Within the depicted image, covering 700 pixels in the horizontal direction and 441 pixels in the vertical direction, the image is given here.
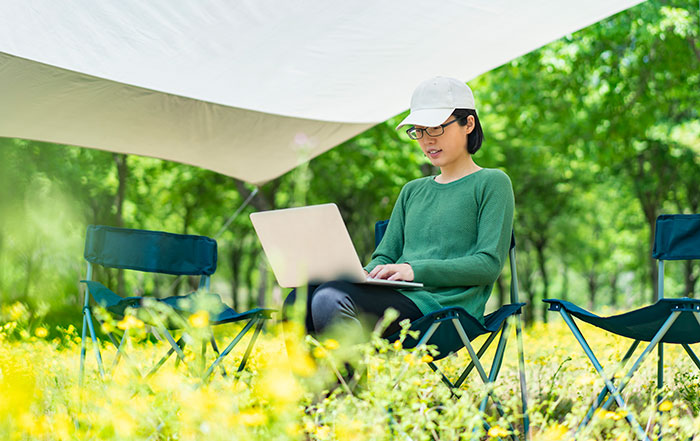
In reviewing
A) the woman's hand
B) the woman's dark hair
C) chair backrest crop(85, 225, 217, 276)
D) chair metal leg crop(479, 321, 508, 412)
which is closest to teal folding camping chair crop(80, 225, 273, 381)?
chair backrest crop(85, 225, 217, 276)

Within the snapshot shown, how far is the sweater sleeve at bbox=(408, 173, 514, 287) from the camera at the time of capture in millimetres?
1935

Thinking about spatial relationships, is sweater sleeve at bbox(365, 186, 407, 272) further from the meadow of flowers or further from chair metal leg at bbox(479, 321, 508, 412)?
the meadow of flowers

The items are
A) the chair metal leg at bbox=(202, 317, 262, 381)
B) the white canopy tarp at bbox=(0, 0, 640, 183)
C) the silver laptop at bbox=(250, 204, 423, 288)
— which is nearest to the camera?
the silver laptop at bbox=(250, 204, 423, 288)

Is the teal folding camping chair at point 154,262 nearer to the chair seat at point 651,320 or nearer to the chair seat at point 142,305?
the chair seat at point 142,305

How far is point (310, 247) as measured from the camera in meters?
1.85

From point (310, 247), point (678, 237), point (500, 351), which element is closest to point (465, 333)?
point (500, 351)

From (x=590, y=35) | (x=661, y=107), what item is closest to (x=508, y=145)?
(x=661, y=107)

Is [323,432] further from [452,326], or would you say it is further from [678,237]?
[678,237]

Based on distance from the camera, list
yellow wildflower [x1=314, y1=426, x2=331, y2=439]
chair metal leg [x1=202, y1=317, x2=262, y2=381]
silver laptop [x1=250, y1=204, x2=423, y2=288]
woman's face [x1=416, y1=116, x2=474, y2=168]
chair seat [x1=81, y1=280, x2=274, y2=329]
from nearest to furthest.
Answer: yellow wildflower [x1=314, y1=426, x2=331, y2=439], silver laptop [x1=250, y1=204, x2=423, y2=288], chair metal leg [x1=202, y1=317, x2=262, y2=381], woman's face [x1=416, y1=116, x2=474, y2=168], chair seat [x1=81, y1=280, x2=274, y2=329]

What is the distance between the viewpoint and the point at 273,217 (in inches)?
72.8

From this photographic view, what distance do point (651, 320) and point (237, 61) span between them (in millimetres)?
2249

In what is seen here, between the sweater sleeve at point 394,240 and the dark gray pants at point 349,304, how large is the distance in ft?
1.25

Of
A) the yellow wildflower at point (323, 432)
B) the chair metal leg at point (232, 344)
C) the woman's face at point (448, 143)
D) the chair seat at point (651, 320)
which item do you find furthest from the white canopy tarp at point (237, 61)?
the yellow wildflower at point (323, 432)

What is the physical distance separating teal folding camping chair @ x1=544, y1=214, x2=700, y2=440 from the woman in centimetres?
26
